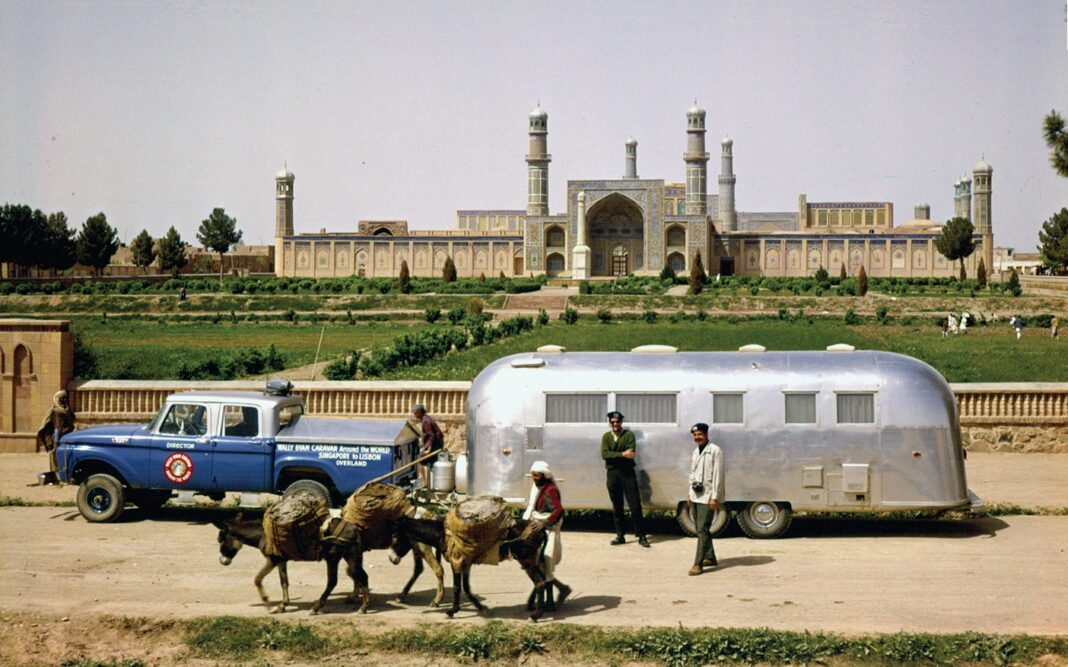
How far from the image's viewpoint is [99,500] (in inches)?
523

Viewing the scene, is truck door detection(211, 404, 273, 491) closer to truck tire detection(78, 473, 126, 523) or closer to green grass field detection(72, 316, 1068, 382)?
truck tire detection(78, 473, 126, 523)

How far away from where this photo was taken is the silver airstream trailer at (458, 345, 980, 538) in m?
12.3

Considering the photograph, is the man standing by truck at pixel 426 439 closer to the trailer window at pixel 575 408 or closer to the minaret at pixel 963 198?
the trailer window at pixel 575 408

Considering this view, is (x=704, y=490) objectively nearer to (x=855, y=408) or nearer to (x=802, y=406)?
→ (x=802, y=406)

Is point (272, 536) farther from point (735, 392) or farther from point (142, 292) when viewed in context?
point (142, 292)

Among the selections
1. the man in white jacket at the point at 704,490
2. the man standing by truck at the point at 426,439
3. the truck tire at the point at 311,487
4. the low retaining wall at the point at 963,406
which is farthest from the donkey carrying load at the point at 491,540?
the low retaining wall at the point at 963,406

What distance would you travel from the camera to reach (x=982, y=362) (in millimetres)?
29656

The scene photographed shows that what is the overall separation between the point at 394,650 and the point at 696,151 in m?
82.2

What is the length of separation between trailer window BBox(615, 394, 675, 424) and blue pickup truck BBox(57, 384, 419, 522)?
2.44m

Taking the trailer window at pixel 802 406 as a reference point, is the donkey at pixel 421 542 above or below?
below

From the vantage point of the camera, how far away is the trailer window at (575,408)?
495 inches

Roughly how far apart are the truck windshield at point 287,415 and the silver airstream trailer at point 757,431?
2.22 meters

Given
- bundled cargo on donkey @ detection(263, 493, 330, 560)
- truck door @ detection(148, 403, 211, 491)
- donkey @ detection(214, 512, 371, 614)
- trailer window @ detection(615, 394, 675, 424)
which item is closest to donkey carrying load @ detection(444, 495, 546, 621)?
donkey @ detection(214, 512, 371, 614)

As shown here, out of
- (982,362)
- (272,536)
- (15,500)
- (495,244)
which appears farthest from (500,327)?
(495,244)
